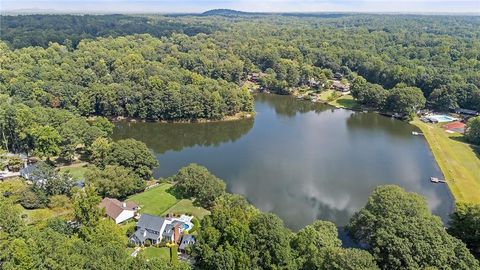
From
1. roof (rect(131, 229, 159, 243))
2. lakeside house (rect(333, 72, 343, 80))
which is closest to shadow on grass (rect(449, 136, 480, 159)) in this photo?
roof (rect(131, 229, 159, 243))

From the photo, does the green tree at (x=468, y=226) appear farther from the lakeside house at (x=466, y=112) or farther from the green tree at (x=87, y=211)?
the lakeside house at (x=466, y=112)

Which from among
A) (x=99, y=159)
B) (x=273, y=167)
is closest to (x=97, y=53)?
(x=99, y=159)

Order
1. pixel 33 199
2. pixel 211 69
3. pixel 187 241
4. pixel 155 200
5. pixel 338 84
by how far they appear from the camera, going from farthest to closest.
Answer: pixel 211 69 < pixel 338 84 < pixel 155 200 < pixel 33 199 < pixel 187 241

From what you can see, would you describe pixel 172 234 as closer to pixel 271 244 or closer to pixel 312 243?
pixel 271 244

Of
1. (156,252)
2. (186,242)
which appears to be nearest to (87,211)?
(156,252)

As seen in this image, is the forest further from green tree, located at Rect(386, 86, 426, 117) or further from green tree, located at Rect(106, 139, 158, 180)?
green tree, located at Rect(106, 139, 158, 180)

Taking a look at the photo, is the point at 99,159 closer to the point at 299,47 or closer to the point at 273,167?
the point at 273,167

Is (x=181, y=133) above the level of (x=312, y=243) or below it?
below
